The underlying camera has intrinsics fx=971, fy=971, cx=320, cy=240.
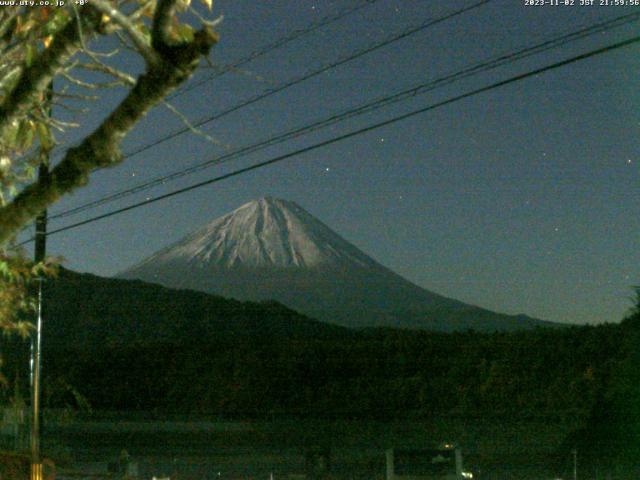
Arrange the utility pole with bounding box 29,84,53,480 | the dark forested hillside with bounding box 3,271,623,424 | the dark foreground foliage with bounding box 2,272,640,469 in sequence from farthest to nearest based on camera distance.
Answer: the dark forested hillside with bounding box 3,271,623,424 → the dark foreground foliage with bounding box 2,272,640,469 → the utility pole with bounding box 29,84,53,480

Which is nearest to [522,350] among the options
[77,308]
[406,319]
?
[77,308]

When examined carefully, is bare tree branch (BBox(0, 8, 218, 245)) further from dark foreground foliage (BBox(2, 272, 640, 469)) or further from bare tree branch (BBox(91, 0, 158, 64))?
dark foreground foliage (BBox(2, 272, 640, 469))

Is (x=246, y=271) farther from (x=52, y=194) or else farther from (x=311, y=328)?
(x=52, y=194)

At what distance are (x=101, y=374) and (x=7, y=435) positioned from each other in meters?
35.7

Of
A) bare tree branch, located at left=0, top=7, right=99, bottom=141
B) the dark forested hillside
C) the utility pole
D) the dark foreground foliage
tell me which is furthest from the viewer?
the dark forested hillside

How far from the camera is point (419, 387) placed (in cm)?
4825

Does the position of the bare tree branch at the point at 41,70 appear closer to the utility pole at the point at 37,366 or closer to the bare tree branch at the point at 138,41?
the bare tree branch at the point at 138,41

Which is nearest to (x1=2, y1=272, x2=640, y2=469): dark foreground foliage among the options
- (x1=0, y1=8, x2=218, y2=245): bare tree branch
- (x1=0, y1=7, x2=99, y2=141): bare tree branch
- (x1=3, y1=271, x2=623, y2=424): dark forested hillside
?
(x1=3, y1=271, x2=623, y2=424): dark forested hillside

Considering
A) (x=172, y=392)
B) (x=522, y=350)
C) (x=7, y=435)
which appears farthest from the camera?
(x=172, y=392)

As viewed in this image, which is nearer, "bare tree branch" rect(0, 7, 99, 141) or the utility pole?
"bare tree branch" rect(0, 7, 99, 141)

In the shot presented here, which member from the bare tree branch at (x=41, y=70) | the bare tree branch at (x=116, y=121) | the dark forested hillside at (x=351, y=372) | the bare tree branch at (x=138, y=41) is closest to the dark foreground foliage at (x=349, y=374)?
the dark forested hillside at (x=351, y=372)

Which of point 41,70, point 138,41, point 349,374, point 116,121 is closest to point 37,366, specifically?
point 41,70

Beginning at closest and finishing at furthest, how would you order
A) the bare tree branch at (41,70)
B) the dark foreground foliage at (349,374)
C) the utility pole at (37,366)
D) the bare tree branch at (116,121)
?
the bare tree branch at (116,121), the bare tree branch at (41,70), the utility pole at (37,366), the dark foreground foliage at (349,374)

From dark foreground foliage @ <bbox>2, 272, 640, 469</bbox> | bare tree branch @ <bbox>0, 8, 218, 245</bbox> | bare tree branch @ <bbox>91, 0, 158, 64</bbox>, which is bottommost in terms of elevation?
dark foreground foliage @ <bbox>2, 272, 640, 469</bbox>
